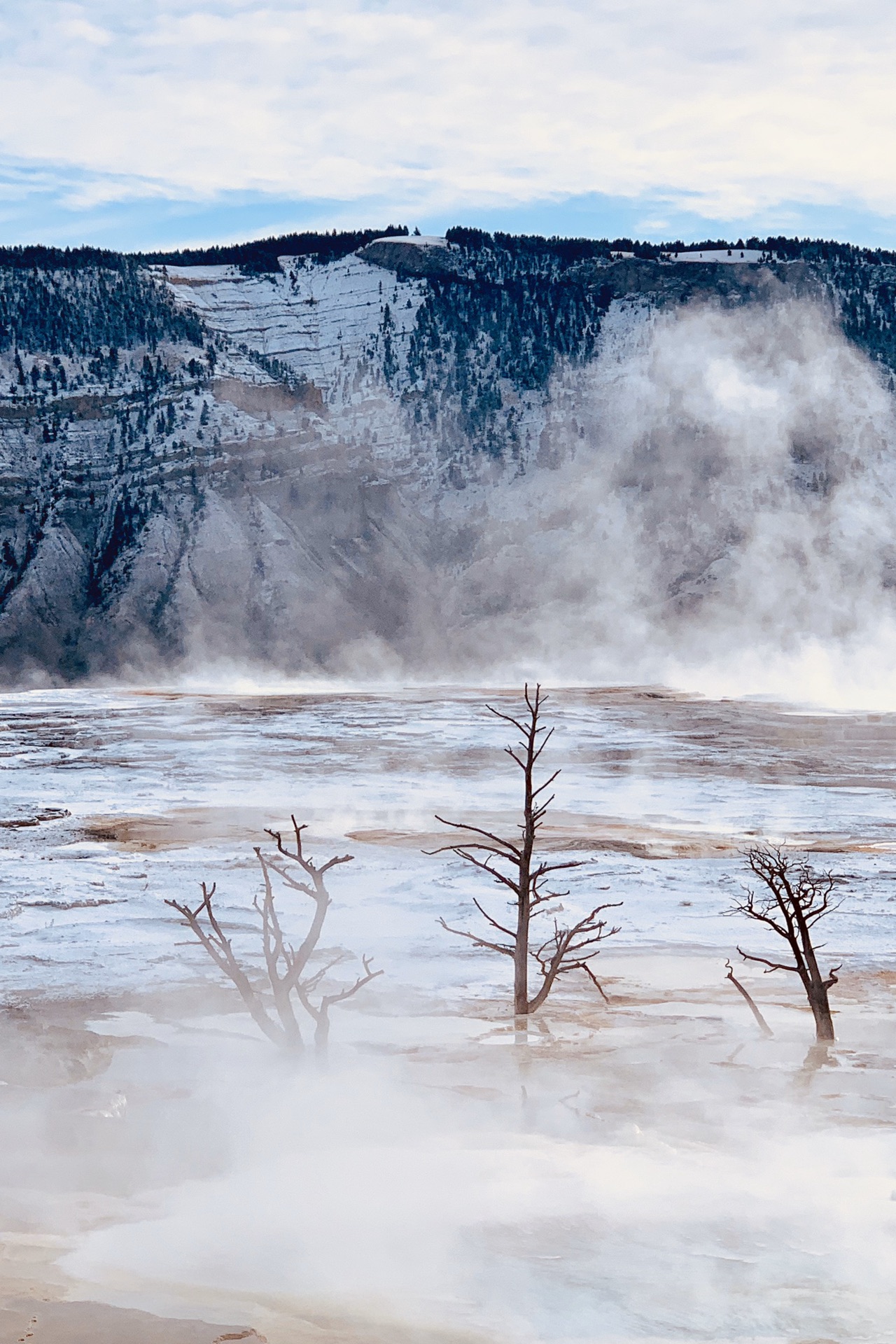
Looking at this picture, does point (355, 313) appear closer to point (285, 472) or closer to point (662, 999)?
point (285, 472)

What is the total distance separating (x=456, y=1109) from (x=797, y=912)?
3.82 metres

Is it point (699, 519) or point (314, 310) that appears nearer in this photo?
point (699, 519)

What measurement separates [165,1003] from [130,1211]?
621 cm

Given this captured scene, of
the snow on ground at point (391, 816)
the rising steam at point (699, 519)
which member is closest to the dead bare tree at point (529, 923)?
the snow on ground at point (391, 816)

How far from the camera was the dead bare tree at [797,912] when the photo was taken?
542 inches

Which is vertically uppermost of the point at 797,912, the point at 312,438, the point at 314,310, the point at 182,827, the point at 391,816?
the point at 314,310

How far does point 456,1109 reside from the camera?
38.5ft

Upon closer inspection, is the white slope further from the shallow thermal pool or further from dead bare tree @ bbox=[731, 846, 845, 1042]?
dead bare tree @ bbox=[731, 846, 845, 1042]

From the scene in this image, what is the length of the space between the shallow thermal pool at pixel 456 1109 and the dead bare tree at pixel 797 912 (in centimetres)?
39

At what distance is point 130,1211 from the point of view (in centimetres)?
944

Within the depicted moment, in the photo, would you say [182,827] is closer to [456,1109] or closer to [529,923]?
[529,923]

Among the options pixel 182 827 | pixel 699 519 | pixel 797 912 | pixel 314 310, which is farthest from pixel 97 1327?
pixel 314 310

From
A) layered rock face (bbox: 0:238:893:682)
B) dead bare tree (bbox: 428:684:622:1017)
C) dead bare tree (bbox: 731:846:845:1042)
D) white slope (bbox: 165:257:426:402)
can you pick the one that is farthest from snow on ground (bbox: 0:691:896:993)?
white slope (bbox: 165:257:426:402)

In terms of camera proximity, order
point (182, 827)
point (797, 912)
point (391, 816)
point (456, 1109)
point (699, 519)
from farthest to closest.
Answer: point (699, 519) < point (391, 816) < point (182, 827) < point (797, 912) < point (456, 1109)
